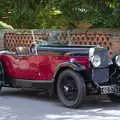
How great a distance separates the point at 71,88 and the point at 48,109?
636mm

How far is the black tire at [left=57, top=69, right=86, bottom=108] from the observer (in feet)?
31.1

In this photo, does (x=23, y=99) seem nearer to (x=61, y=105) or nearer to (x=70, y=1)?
(x=61, y=105)

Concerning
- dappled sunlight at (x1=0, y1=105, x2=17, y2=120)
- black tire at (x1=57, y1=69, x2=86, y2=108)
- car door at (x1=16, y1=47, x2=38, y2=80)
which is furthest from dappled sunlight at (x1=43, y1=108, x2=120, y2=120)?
car door at (x1=16, y1=47, x2=38, y2=80)

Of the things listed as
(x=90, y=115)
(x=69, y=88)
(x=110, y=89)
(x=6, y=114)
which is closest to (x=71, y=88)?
(x=69, y=88)

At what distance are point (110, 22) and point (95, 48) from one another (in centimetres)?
366

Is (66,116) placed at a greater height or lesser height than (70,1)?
lesser

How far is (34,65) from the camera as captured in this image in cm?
1074

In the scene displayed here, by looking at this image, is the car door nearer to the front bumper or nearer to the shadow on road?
the shadow on road

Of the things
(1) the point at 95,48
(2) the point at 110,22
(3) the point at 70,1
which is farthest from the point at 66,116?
(3) the point at 70,1

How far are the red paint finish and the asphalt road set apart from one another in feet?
1.75

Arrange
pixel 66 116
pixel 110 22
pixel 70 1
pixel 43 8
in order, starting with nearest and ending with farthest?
pixel 66 116 < pixel 110 22 < pixel 70 1 < pixel 43 8

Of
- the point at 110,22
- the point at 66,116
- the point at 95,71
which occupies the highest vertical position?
the point at 110,22

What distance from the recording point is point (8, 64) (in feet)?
37.8

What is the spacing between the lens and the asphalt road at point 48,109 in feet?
28.9
